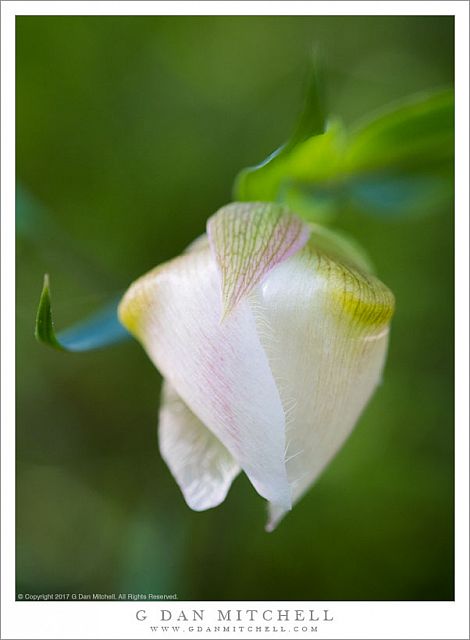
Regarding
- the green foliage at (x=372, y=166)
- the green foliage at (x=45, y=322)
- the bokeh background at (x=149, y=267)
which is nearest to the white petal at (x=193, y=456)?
the green foliage at (x=45, y=322)

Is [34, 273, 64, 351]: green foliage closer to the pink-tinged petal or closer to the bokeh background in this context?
the pink-tinged petal

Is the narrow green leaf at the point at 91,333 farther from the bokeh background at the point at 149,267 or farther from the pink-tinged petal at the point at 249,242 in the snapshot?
the bokeh background at the point at 149,267

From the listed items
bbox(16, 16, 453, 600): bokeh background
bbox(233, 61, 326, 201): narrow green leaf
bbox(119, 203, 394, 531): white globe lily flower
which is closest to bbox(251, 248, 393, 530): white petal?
bbox(119, 203, 394, 531): white globe lily flower

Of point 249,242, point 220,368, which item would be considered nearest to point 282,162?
point 249,242

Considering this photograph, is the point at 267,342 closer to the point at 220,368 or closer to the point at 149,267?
the point at 220,368

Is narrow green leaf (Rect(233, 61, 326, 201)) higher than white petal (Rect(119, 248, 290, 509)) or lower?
higher

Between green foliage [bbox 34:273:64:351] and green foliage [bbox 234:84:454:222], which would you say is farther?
green foliage [bbox 234:84:454:222]
